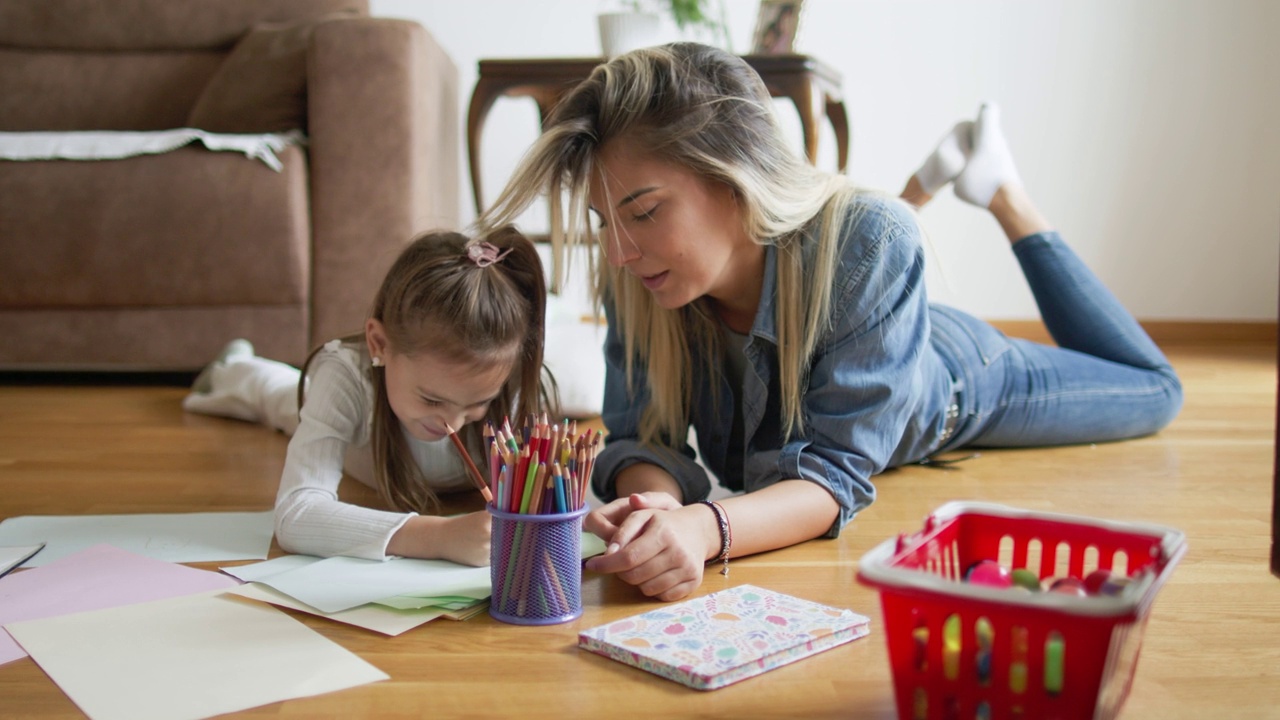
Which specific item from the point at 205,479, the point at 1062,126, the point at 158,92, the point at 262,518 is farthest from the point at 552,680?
the point at 1062,126

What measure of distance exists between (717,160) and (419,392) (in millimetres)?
392

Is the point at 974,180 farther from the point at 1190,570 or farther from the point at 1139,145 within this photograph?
the point at 1139,145

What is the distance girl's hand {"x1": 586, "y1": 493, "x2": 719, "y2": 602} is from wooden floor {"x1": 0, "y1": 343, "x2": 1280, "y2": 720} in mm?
38

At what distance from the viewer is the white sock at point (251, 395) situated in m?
1.87

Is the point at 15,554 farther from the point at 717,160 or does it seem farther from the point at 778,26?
the point at 778,26

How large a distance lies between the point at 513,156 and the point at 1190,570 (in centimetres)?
230

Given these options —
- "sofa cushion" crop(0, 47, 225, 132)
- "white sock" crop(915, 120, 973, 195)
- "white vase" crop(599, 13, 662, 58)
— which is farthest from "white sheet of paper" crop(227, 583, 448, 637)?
"sofa cushion" crop(0, 47, 225, 132)

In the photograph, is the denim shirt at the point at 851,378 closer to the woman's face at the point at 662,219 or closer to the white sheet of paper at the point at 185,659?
the woman's face at the point at 662,219

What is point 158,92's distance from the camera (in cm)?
274

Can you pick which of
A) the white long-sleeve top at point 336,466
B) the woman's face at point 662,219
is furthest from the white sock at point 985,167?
the white long-sleeve top at point 336,466

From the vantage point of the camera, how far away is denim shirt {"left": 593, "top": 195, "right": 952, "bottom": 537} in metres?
1.17

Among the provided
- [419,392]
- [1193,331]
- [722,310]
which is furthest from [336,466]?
[1193,331]

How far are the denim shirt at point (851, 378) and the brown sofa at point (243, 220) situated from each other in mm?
1209

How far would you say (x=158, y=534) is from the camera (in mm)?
1231
